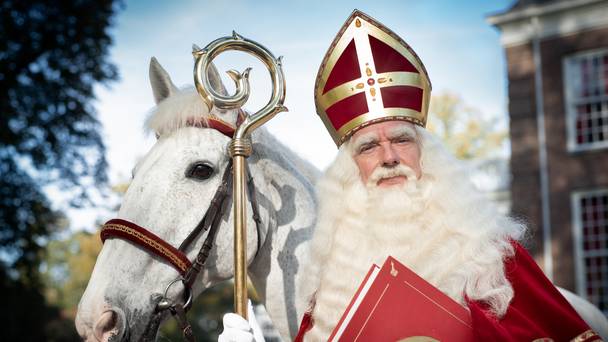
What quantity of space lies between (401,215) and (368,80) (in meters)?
0.70

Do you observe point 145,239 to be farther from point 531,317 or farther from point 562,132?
point 562,132

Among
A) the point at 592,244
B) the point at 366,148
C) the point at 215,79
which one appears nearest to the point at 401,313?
the point at 366,148

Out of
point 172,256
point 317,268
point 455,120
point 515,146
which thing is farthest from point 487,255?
point 455,120

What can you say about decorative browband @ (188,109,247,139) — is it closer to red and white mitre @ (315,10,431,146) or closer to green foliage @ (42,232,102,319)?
red and white mitre @ (315,10,431,146)

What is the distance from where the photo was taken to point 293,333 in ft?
10.3

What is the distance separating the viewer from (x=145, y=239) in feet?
9.22

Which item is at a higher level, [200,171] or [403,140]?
[403,140]

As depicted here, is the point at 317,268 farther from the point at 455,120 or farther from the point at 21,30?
the point at 455,120

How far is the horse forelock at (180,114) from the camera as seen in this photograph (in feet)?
10.3

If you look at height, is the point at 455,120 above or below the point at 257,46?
above

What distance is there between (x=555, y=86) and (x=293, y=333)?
14.0m

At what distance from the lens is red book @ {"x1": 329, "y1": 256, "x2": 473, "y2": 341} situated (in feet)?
7.76

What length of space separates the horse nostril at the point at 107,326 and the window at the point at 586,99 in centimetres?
1429

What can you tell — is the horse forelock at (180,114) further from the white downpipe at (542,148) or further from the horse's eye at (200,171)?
the white downpipe at (542,148)
